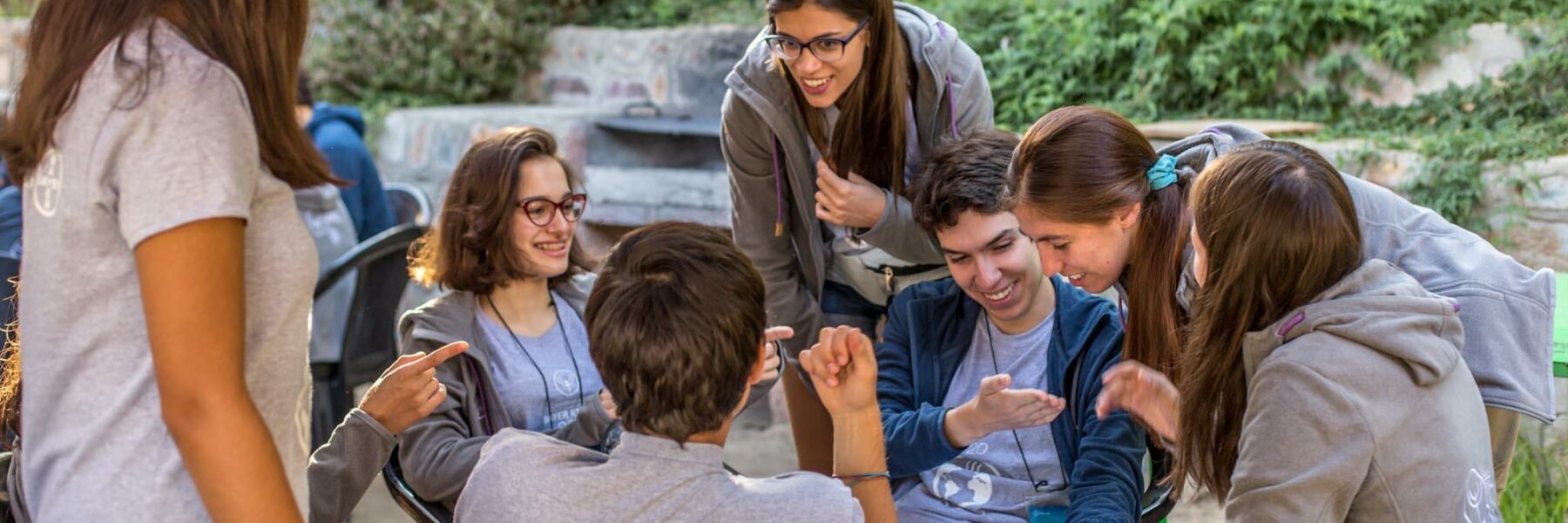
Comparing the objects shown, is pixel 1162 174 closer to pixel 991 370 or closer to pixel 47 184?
pixel 991 370

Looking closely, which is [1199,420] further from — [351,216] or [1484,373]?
[351,216]

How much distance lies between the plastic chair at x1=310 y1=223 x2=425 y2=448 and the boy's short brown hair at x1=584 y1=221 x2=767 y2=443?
2.15m

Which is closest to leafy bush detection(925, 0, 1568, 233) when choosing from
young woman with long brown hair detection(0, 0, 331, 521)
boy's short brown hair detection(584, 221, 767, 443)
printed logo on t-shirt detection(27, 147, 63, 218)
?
boy's short brown hair detection(584, 221, 767, 443)

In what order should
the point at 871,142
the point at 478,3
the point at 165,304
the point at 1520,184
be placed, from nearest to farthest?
the point at 165,304
the point at 871,142
the point at 1520,184
the point at 478,3

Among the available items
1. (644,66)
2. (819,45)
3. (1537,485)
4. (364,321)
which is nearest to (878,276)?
(819,45)

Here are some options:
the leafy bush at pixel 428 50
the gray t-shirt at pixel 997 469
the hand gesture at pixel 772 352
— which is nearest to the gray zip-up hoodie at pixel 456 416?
→ the hand gesture at pixel 772 352

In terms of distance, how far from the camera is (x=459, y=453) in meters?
2.36

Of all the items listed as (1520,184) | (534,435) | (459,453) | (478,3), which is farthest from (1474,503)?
(478,3)

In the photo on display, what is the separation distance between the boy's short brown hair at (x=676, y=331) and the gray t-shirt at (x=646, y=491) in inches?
1.4

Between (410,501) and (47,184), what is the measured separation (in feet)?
3.79

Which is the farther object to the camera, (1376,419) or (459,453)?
(459,453)

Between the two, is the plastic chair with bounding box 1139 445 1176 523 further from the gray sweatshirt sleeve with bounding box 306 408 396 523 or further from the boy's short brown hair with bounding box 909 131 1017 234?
the gray sweatshirt sleeve with bounding box 306 408 396 523

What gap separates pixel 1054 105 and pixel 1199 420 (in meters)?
3.38

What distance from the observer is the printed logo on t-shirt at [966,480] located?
2.38 meters
